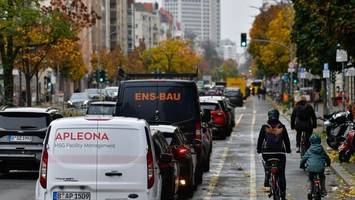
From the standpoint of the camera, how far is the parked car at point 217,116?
36375 millimetres

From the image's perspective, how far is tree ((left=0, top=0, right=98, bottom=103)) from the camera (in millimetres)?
37719

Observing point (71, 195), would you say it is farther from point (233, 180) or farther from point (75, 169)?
point (233, 180)

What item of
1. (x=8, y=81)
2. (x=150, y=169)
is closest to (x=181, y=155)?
(x=150, y=169)

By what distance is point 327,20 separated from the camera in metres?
20.2

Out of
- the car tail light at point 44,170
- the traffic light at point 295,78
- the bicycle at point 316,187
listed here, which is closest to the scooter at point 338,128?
the bicycle at point 316,187

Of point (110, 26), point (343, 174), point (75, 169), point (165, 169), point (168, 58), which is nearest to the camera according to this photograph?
point (75, 169)

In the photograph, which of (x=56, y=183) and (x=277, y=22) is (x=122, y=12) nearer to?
(x=277, y=22)

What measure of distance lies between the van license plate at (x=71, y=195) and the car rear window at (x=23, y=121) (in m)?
9.32

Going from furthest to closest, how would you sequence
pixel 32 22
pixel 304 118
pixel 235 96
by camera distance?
1. pixel 235 96
2. pixel 32 22
3. pixel 304 118

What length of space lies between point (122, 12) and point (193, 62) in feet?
123

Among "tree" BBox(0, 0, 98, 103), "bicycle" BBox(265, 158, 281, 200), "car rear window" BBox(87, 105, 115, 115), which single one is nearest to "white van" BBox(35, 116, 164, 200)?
"bicycle" BBox(265, 158, 281, 200)

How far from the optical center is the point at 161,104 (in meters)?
20.3

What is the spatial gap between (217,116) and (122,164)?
2485 cm

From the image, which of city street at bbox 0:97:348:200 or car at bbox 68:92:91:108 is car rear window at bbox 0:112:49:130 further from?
car at bbox 68:92:91:108
